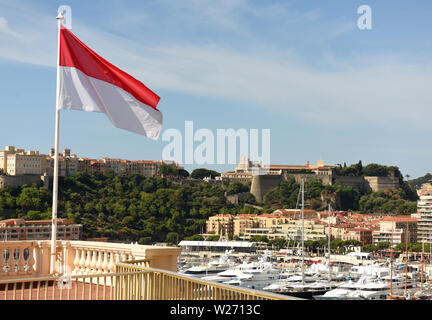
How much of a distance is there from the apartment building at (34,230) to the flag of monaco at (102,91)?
48.8 metres

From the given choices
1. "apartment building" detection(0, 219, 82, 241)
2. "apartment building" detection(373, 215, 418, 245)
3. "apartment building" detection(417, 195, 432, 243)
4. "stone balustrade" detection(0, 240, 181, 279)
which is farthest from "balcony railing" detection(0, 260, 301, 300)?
"apartment building" detection(417, 195, 432, 243)

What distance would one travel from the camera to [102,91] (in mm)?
5535

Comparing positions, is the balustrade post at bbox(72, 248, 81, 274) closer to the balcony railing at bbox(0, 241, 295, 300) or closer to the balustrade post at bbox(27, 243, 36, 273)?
the balcony railing at bbox(0, 241, 295, 300)

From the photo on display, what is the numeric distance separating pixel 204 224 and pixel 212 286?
7212 cm

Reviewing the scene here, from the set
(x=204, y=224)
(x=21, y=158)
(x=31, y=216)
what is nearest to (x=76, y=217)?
(x=31, y=216)

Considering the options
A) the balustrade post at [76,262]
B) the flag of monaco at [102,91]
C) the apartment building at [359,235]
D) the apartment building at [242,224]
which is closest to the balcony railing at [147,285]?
the flag of monaco at [102,91]

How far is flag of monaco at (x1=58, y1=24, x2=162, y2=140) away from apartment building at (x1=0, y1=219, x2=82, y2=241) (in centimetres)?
4879

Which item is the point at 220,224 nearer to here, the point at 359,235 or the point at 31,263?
the point at 359,235

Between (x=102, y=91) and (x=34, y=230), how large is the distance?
51.4 metres

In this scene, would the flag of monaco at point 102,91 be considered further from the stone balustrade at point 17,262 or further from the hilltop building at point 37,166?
the hilltop building at point 37,166

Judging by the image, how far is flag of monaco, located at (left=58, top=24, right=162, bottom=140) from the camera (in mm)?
5496

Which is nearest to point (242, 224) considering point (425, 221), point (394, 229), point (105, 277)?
point (394, 229)
